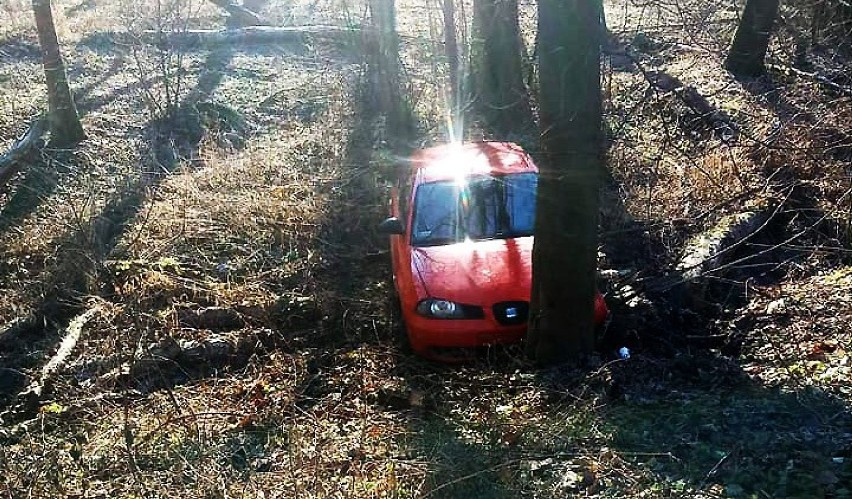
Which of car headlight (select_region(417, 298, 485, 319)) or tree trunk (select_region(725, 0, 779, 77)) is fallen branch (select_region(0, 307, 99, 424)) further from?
tree trunk (select_region(725, 0, 779, 77))

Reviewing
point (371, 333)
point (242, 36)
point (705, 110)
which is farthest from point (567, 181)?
point (242, 36)

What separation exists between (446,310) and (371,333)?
46.0 inches

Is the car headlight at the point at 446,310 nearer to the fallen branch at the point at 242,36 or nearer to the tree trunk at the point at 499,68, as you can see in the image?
the tree trunk at the point at 499,68

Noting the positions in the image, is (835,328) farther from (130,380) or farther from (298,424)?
(130,380)

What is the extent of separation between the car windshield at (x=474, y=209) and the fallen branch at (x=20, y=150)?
698cm

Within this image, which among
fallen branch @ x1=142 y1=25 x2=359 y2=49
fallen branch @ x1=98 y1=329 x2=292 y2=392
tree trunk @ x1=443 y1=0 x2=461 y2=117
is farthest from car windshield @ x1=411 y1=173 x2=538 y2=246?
fallen branch @ x1=142 y1=25 x2=359 y2=49

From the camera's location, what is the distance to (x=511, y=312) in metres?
6.48

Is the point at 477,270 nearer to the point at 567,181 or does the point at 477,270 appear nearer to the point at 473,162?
the point at 567,181

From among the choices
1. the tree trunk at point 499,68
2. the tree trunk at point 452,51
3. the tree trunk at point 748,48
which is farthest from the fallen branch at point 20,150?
the tree trunk at point 748,48

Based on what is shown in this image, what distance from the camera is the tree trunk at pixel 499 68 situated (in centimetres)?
1400

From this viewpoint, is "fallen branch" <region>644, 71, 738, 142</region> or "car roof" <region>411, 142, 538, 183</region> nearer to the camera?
"car roof" <region>411, 142, 538, 183</region>

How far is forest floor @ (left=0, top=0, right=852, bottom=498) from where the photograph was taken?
4617 mm

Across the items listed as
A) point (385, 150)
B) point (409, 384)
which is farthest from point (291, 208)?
point (409, 384)

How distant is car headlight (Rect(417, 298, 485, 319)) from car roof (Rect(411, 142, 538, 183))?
1.82m
